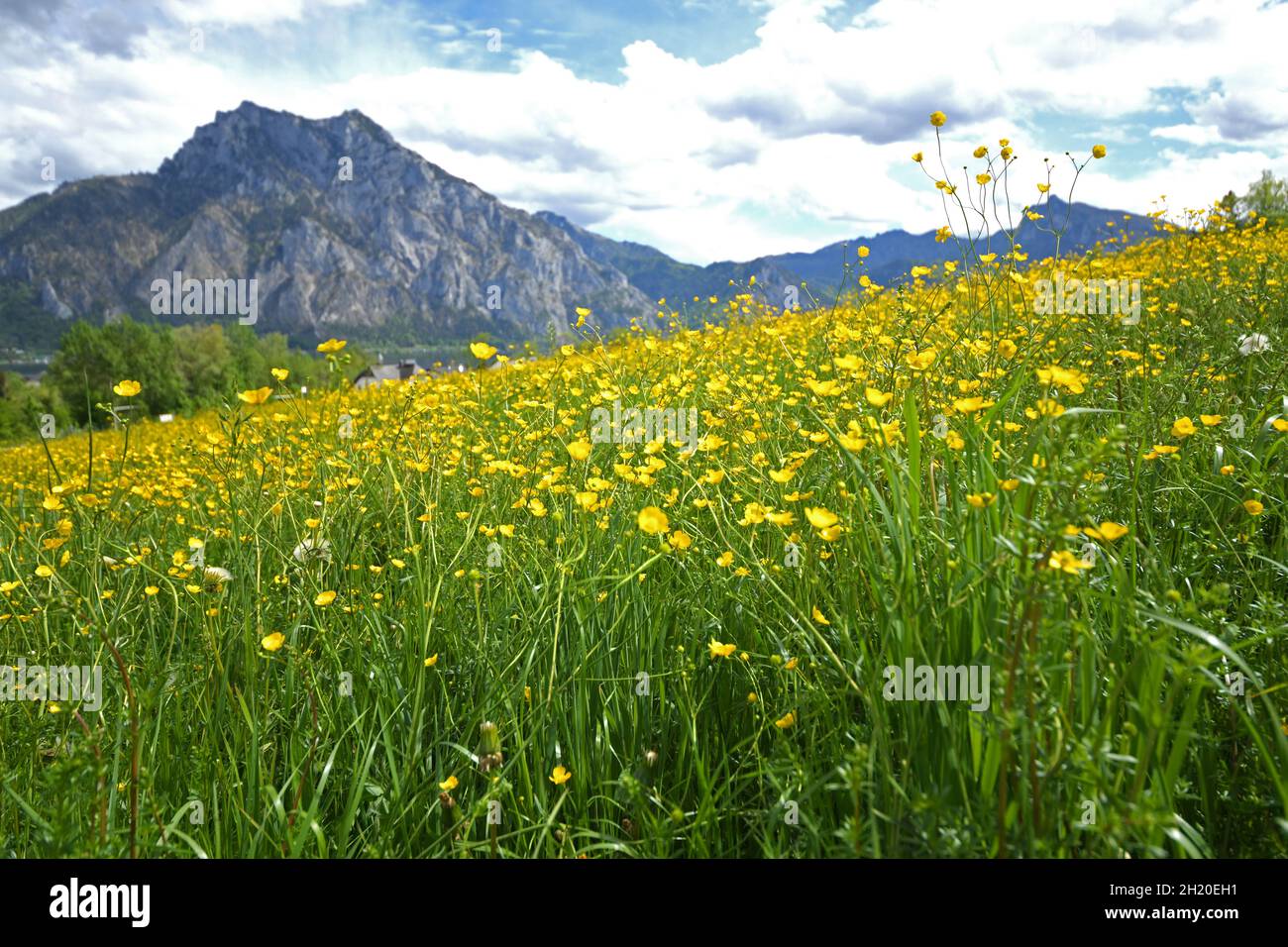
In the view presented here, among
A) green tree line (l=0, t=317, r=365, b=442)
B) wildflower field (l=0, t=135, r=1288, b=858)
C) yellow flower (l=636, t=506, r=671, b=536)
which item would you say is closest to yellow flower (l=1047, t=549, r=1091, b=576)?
wildflower field (l=0, t=135, r=1288, b=858)

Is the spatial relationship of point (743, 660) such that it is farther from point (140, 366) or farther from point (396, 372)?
point (140, 366)

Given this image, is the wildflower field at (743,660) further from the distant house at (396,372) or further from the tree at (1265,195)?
the tree at (1265,195)

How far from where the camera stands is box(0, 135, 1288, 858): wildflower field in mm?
1293

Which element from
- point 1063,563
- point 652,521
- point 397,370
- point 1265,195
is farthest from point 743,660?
point 1265,195

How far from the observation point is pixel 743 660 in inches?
72.9

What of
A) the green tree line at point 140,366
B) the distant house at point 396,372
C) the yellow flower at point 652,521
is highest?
the green tree line at point 140,366

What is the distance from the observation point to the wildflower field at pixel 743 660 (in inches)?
50.9

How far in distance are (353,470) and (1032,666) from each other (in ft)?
9.30

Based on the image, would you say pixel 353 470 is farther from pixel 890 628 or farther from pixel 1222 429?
pixel 1222 429

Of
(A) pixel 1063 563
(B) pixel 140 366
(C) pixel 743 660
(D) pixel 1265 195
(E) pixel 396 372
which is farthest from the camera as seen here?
(B) pixel 140 366

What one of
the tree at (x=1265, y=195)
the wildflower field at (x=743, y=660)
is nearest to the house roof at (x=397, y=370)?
the wildflower field at (x=743, y=660)

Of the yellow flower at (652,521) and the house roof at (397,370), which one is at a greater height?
the house roof at (397,370)
